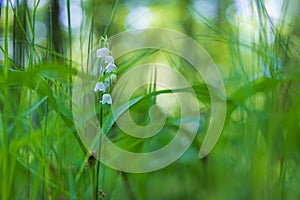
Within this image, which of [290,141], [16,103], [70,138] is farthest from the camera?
[16,103]

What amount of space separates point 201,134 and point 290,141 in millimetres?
298

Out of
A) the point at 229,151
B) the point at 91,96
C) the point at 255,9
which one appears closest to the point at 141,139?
the point at 91,96

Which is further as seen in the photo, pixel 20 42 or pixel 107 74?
pixel 20 42

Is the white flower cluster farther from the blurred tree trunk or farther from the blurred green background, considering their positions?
the blurred tree trunk

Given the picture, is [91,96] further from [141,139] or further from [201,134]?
[201,134]

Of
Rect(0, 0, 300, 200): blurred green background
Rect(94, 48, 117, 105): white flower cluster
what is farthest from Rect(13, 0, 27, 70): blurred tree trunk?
Rect(94, 48, 117, 105): white flower cluster

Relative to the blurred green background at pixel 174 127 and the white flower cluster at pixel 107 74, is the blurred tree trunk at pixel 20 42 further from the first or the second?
the white flower cluster at pixel 107 74

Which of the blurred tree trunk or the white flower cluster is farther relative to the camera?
the blurred tree trunk

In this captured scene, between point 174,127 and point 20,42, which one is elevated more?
point 20,42

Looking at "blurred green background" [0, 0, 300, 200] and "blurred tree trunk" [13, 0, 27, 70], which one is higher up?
"blurred tree trunk" [13, 0, 27, 70]

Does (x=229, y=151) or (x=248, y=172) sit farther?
(x=229, y=151)

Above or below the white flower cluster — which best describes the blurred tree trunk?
above

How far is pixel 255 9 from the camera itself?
0.75m

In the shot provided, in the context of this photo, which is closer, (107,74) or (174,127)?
(107,74)
